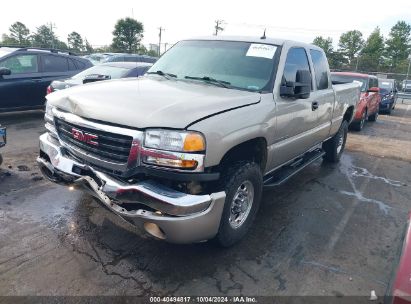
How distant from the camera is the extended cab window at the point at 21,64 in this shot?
816 centimetres

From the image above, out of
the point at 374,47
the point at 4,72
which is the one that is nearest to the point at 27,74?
the point at 4,72

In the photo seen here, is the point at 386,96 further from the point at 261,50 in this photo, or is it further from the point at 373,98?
the point at 261,50

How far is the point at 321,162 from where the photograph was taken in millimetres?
6793

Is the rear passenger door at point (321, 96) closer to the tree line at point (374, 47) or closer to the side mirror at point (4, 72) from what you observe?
the side mirror at point (4, 72)

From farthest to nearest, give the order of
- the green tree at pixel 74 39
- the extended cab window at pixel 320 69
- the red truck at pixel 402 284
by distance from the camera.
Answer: the green tree at pixel 74 39, the extended cab window at pixel 320 69, the red truck at pixel 402 284

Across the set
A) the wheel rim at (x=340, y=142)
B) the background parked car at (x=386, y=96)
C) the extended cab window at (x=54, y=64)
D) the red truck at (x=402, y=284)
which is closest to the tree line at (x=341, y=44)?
the background parked car at (x=386, y=96)

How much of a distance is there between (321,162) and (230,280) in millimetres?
4418

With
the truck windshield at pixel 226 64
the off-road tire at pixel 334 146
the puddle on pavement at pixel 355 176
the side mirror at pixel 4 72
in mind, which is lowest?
the puddle on pavement at pixel 355 176

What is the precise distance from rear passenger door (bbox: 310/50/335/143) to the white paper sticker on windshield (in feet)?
3.19

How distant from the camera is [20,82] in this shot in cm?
823

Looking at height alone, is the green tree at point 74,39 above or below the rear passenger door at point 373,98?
above

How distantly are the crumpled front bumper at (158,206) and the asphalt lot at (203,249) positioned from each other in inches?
18.0

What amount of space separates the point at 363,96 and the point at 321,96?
263 inches

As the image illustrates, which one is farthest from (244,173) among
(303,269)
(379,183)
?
(379,183)
